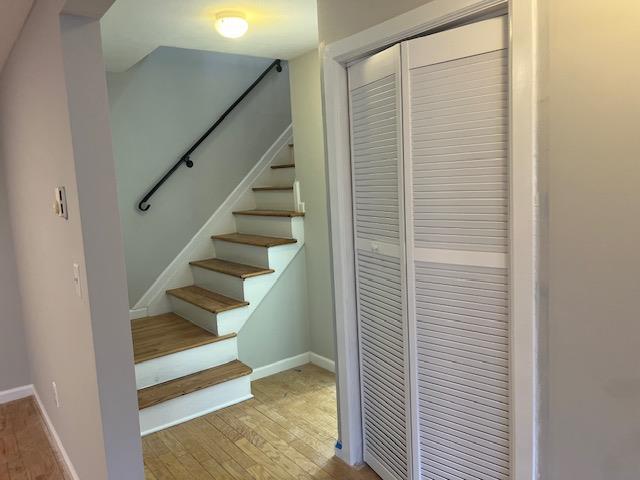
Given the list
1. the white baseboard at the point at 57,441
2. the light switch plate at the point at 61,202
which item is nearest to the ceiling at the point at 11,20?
the light switch plate at the point at 61,202

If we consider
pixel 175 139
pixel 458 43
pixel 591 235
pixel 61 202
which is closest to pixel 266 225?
pixel 175 139

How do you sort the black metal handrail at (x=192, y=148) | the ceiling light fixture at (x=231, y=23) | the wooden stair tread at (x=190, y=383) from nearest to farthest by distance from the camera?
the ceiling light fixture at (x=231, y=23) → the wooden stair tread at (x=190, y=383) → the black metal handrail at (x=192, y=148)

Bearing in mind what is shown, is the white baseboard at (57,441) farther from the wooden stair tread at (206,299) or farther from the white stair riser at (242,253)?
the white stair riser at (242,253)

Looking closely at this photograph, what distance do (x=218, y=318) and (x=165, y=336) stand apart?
1.26 feet

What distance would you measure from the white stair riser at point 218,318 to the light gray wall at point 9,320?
1.14 metres

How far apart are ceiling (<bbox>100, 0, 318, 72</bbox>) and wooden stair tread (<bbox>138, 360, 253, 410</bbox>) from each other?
2.02 m

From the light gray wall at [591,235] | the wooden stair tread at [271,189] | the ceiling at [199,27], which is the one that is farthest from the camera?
the wooden stair tread at [271,189]

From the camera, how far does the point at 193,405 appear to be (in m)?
2.80

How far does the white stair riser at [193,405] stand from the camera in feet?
8.75

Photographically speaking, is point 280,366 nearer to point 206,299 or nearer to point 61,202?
point 206,299

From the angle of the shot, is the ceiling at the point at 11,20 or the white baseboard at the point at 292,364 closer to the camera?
the ceiling at the point at 11,20

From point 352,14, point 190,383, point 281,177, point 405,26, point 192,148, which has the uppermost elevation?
point 352,14

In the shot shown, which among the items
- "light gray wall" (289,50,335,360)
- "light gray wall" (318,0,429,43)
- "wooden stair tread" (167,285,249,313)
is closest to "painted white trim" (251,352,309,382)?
"light gray wall" (289,50,335,360)

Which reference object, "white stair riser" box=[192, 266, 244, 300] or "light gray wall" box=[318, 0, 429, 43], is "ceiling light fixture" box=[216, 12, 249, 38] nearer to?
"light gray wall" box=[318, 0, 429, 43]
